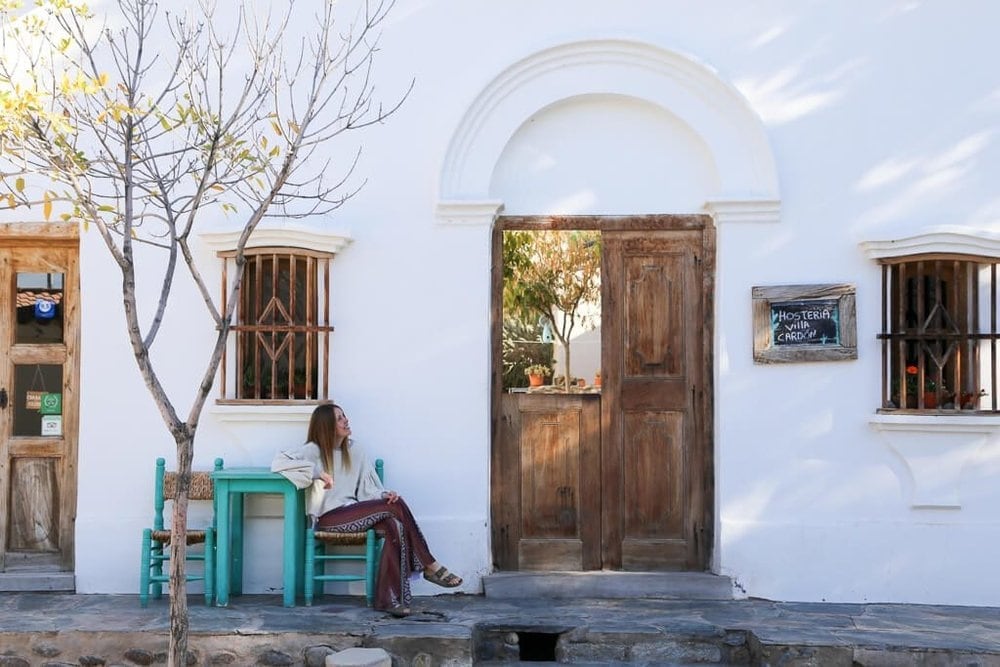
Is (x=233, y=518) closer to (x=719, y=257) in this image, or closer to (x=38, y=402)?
(x=38, y=402)

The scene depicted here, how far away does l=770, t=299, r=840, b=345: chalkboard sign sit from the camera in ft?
24.1

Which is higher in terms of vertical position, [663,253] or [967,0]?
[967,0]

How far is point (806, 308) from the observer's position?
736 cm

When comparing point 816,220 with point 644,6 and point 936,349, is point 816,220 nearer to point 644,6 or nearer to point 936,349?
point 936,349

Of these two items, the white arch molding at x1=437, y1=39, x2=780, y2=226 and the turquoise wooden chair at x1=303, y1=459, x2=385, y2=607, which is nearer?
the turquoise wooden chair at x1=303, y1=459, x2=385, y2=607

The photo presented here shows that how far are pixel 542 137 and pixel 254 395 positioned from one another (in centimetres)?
266

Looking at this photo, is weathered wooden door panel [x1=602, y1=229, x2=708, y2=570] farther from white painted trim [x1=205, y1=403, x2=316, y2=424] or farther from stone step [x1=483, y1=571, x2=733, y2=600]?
white painted trim [x1=205, y1=403, x2=316, y2=424]

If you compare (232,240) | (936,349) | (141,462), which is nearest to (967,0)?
(936,349)

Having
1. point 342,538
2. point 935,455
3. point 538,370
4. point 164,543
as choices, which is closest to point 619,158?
point 538,370

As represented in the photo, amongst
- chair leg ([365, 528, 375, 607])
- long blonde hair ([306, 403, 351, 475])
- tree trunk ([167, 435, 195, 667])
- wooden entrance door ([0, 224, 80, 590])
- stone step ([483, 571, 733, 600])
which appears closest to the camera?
tree trunk ([167, 435, 195, 667])

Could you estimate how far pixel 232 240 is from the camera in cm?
738

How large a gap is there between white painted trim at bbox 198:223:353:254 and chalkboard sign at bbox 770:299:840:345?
292 cm

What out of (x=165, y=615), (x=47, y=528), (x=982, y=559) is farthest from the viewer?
(x=47, y=528)

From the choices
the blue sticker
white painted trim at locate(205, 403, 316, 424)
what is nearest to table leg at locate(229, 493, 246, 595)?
white painted trim at locate(205, 403, 316, 424)
